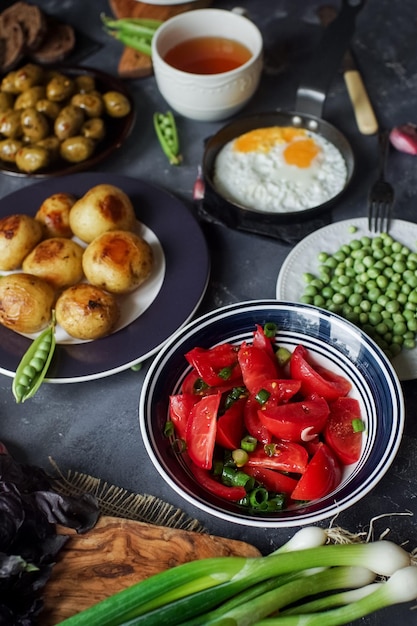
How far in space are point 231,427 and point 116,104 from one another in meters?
1.59

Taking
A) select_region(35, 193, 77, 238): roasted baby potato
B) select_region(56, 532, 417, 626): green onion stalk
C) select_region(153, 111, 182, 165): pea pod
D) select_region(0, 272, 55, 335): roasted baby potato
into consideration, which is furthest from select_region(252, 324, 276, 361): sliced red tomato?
select_region(153, 111, 182, 165): pea pod

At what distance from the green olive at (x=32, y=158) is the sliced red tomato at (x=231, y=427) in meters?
1.34

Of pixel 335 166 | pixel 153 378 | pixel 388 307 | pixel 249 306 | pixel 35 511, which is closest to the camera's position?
pixel 35 511

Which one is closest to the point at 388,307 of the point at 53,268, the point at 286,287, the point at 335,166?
the point at 286,287

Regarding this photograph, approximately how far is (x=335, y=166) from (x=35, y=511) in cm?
163

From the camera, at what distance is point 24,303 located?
6.73 feet

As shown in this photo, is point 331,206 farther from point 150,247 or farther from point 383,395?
point 383,395

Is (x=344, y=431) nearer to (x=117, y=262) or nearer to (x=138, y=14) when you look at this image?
(x=117, y=262)

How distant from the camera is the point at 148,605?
149 cm

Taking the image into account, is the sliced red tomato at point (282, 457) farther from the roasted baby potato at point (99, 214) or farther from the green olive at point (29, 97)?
the green olive at point (29, 97)

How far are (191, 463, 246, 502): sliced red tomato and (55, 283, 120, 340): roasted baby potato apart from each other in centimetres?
56

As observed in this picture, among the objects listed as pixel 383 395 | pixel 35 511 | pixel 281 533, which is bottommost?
pixel 281 533

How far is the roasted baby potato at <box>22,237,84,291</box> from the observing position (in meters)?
2.18

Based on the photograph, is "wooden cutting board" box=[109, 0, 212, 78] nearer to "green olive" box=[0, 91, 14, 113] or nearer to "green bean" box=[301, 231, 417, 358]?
"green olive" box=[0, 91, 14, 113]
